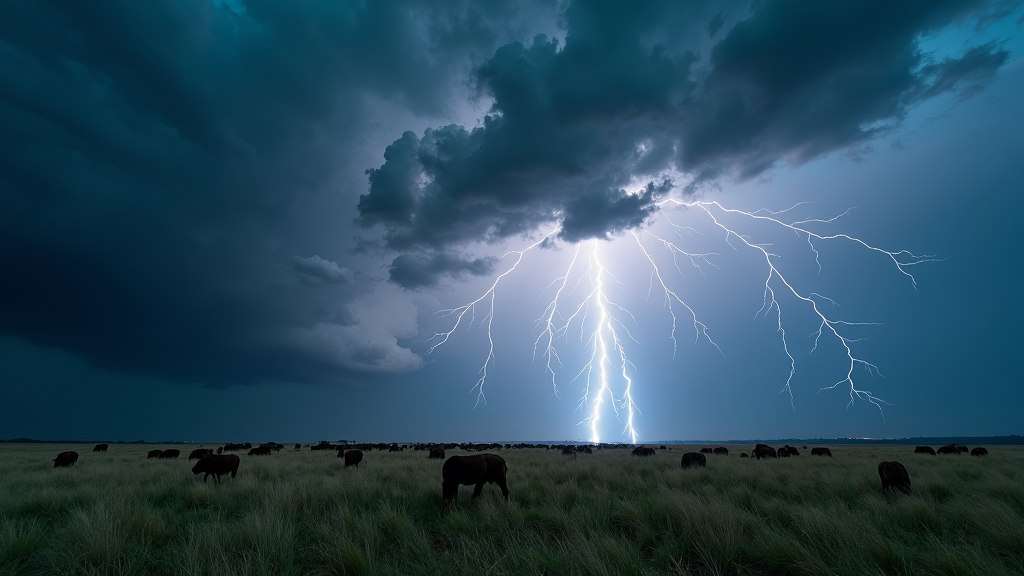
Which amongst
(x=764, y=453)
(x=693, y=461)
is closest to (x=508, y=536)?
(x=693, y=461)

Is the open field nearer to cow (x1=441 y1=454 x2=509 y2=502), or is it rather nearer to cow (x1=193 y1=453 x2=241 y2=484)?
cow (x1=441 y1=454 x2=509 y2=502)

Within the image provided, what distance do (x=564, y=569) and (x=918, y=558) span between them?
15.0ft

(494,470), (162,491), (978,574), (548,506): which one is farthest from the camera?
(162,491)

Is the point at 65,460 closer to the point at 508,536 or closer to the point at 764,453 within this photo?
the point at 508,536

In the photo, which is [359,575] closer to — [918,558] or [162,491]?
[918,558]

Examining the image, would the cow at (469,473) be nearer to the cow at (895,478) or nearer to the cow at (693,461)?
the cow at (895,478)

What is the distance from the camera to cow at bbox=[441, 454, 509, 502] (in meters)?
9.73

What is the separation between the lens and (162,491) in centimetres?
1128

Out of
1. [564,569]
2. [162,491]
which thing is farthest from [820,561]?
[162,491]

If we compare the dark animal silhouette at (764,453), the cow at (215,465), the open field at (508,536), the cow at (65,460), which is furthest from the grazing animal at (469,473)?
the dark animal silhouette at (764,453)

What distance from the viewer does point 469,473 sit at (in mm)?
9906

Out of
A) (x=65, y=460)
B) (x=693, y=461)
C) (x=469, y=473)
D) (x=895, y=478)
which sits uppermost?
(x=469, y=473)

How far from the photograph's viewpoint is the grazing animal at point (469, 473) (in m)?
9.73

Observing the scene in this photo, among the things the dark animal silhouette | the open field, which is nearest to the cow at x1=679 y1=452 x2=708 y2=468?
the open field
